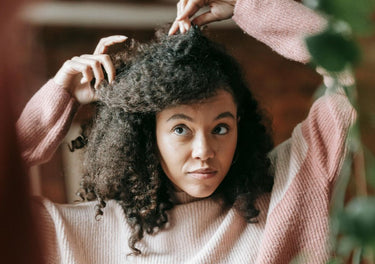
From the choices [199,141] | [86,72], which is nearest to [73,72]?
[86,72]

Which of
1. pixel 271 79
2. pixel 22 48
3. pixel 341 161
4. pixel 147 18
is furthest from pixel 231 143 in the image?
pixel 271 79

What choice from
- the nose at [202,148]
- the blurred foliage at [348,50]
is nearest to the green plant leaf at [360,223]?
the blurred foliage at [348,50]

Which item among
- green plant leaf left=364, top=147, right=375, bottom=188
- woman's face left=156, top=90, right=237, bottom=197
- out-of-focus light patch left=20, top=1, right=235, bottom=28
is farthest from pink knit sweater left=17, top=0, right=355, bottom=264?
out-of-focus light patch left=20, top=1, right=235, bottom=28

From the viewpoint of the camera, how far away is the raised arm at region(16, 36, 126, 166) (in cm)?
118

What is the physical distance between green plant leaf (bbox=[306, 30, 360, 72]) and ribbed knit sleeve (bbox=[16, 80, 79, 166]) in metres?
0.83

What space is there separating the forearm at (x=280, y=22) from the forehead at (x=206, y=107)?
0.16 meters

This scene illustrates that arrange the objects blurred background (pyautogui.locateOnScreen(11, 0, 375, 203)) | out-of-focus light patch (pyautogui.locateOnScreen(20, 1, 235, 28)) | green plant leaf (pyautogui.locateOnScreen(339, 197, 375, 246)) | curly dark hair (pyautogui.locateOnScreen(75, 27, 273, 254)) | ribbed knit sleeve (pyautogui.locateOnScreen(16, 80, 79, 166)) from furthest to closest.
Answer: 1. out-of-focus light patch (pyautogui.locateOnScreen(20, 1, 235, 28))
2. blurred background (pyautogui.locateOnScreen(11, 0, 375, 203))
3. ribbed knit sleeve (pyautogui.locateOnScreen(16, 80, 79, 166))
4. curly dark hair (pyautogui.locateOnScreen(75, 27, 273, 254))
5. green plant leaf (pyautogui.locateOnScreen(339, 197, 375, 246))

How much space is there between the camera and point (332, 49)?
433 mm

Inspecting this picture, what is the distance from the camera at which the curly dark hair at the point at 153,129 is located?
108 cm

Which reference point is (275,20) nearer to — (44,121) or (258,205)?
(258,205)

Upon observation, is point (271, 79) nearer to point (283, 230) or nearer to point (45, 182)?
point (45, 182)

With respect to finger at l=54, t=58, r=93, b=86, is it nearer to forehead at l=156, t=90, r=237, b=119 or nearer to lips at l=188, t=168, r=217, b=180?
forehead at l=156, t=90, r=237, b=119

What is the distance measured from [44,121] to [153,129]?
238 mm

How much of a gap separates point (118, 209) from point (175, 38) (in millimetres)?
405
